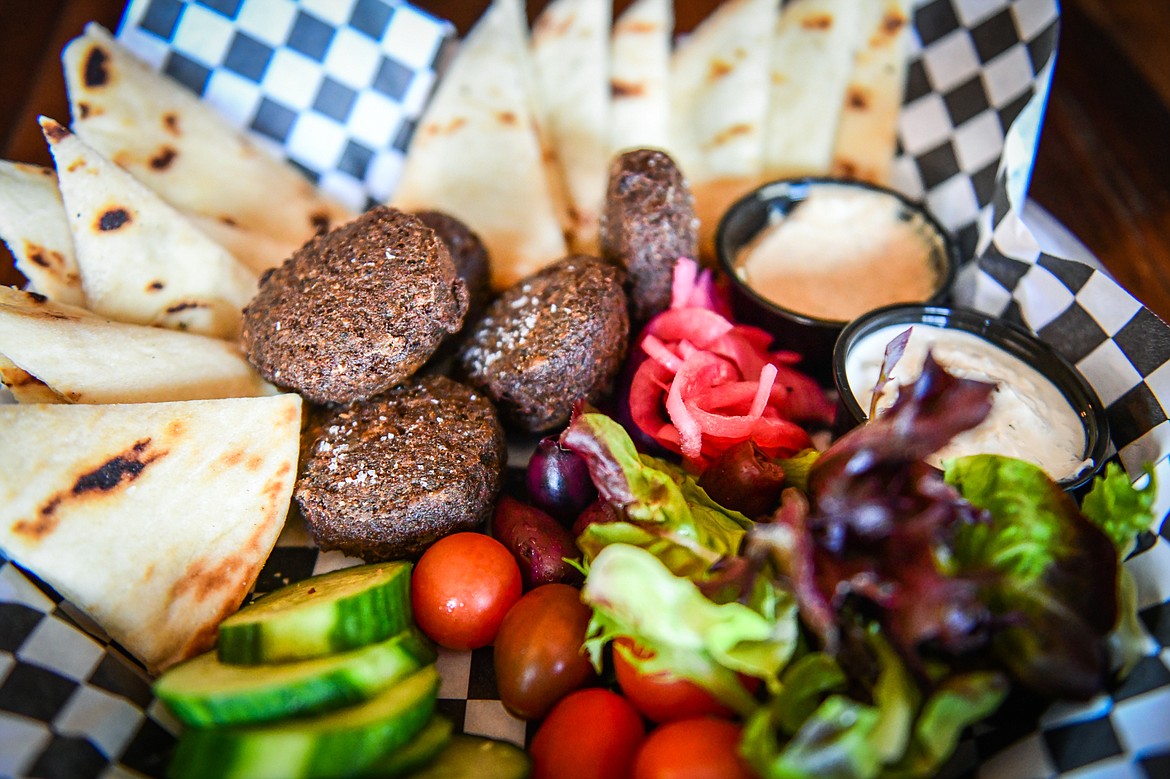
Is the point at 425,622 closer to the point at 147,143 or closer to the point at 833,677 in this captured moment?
the point at 833,677

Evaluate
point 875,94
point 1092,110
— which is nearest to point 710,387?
point 875,94

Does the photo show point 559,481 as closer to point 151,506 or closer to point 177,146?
point 151,506

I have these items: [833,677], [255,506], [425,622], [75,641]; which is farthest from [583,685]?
[75,641]

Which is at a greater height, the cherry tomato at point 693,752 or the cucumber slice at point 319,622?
the cherry tomato at point 693,752

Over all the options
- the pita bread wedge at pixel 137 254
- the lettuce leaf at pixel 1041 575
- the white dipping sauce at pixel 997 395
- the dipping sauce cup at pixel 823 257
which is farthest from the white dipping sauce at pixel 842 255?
the pita bread wedge at pixel 137 254

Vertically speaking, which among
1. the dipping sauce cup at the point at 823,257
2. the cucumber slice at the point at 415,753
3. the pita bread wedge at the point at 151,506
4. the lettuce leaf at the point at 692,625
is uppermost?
the dipping sauce cup at the point at 823,257

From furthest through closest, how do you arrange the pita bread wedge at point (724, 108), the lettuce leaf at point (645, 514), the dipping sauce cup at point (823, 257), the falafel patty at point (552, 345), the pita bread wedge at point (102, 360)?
the pita bread wedge at point (724, 108) → the dipping sauce cup at point (823, 257) → the falafel patty at point (552, 345) → the pita bread wedge at point (102, 360) → the lettuce leaf at point (645, 514)

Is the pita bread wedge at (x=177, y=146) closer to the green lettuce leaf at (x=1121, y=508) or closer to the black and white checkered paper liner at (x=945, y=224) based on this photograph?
the black and white checkered paper liner at (x=945, y=224)

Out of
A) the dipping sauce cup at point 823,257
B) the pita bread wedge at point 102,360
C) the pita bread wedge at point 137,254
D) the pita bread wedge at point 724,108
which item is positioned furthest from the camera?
the pita bread wedge at point 724,108
